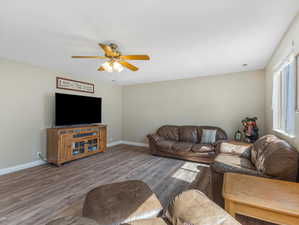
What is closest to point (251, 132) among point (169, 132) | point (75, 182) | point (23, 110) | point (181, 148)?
point (181, 148)

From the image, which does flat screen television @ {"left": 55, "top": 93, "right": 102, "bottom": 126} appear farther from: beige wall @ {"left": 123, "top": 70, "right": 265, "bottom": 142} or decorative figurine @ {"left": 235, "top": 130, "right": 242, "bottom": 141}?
decorative figurine @ {"left": 235, "top": 130, "right": 242, "bottom": 141}

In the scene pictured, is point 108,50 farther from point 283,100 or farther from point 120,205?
point 283,100

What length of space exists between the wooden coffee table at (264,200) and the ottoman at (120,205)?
65 centimetres

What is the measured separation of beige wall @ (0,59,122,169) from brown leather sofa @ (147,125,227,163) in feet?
9.54

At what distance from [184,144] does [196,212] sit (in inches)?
119

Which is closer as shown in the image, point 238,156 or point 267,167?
point 267,167

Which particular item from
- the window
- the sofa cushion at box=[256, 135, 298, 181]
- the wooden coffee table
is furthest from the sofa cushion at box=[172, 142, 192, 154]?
the wooden coffee table

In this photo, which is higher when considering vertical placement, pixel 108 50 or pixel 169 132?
pixel 108 50

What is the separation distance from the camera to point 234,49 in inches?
99.0

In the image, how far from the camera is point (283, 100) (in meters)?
2.48

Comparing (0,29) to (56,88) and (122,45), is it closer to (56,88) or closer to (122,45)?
(122,45)

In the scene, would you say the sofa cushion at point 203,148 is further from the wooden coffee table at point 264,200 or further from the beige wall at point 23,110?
the beige wall at point 23,110

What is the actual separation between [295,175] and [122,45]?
284 cm

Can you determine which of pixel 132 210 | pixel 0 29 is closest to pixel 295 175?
pixel 132 210
